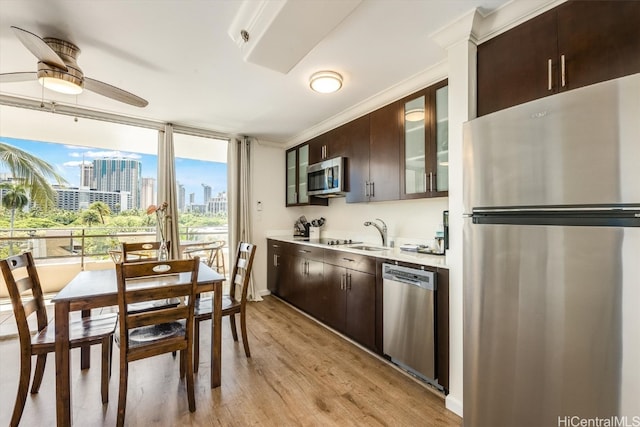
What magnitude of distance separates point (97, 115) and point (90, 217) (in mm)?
1870

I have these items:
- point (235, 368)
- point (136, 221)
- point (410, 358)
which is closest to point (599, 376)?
point (410, 358)

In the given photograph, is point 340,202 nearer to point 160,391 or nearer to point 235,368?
point 235,368

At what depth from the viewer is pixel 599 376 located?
1044 mm

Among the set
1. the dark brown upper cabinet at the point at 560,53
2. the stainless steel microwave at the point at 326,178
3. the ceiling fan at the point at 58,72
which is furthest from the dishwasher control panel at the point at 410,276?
the ceiling fan at the point at 58,72

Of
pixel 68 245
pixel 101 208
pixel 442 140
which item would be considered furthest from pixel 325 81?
pixel 68 245

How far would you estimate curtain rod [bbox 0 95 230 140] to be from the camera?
2849 mm

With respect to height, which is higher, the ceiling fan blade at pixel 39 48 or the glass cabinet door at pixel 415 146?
the ceiling fan blade at pixel 39 48

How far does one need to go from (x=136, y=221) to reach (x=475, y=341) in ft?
15.9

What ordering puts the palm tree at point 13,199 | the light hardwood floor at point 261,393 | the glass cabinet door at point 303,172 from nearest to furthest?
the light hardwood floor at point 261,393 → the palm tree at point 13,199 → the glass cabinet door at point 303,172

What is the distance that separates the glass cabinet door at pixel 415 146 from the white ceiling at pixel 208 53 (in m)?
0.28

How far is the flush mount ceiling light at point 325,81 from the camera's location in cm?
237

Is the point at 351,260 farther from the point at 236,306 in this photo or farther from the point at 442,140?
the point at 442,140

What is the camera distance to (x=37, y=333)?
181 cm

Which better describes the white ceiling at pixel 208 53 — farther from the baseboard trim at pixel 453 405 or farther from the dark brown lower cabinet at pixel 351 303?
the baseboard trim at pixel 453 405
